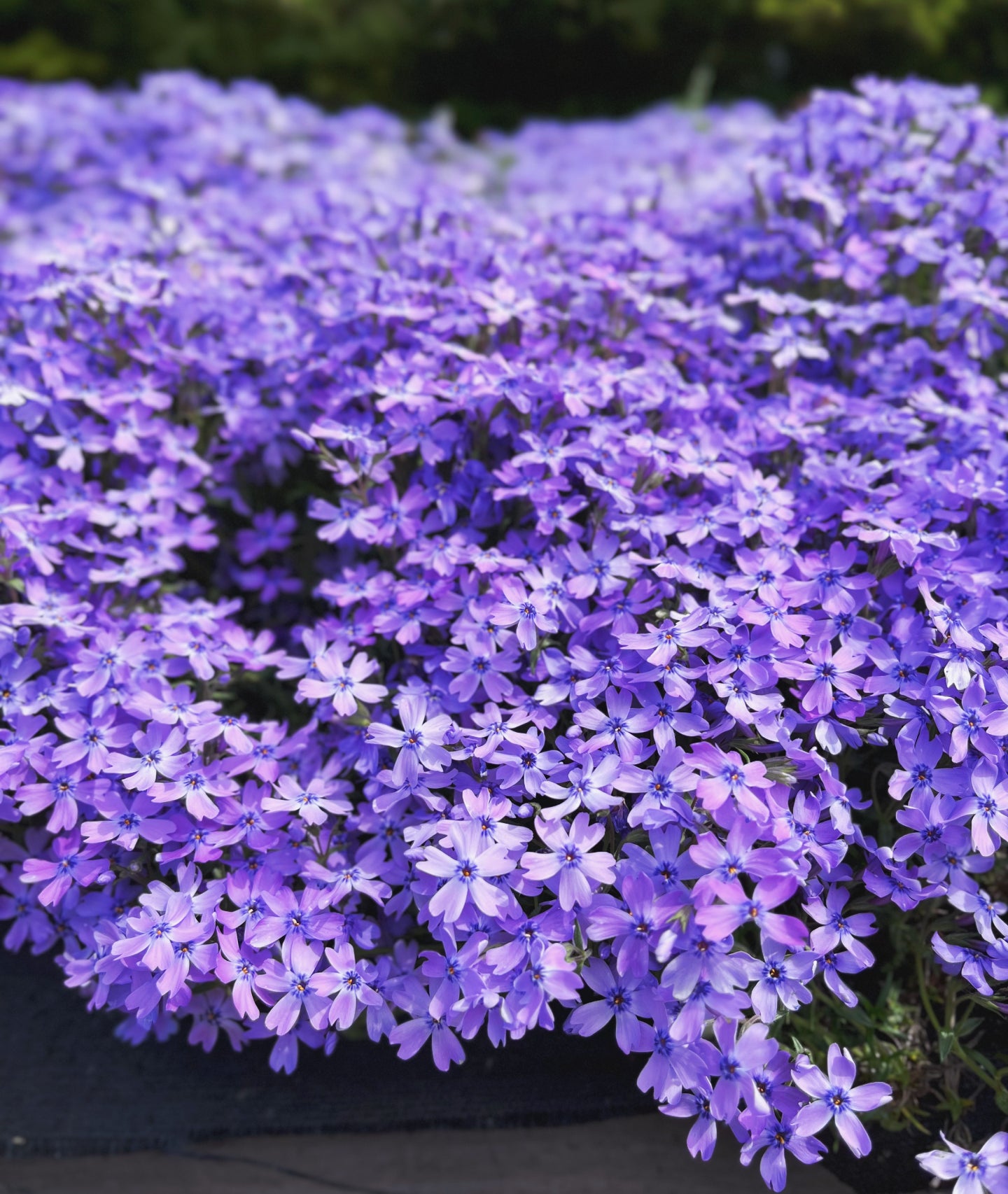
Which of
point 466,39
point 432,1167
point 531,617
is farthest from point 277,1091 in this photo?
point 466,39

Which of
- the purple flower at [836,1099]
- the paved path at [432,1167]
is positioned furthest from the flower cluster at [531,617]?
the paved path at [432,1167]

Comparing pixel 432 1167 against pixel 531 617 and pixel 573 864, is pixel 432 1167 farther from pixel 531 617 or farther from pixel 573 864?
pixel 531 617

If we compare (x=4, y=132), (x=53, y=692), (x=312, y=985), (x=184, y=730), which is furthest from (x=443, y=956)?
(x=4, y=132)

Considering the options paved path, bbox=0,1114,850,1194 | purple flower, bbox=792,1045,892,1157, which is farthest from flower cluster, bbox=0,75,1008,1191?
paved path, bbox=0,1114,850,1194

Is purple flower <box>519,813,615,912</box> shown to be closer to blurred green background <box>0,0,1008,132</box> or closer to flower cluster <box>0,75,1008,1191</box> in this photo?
flower cluster <box>0,75,1008,1191</box>

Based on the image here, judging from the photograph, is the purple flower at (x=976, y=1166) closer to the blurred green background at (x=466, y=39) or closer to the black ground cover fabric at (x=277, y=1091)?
the black ground cover fabric at (x=277, y=1091)
